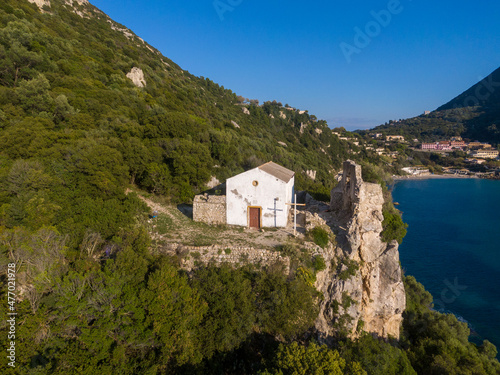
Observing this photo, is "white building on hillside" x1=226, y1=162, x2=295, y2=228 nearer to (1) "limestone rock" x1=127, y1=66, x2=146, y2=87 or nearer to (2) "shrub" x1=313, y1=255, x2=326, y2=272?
(2) "shrub" x1=313, y1=255, x2=326, y2=272

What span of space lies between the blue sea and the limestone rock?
139 feet

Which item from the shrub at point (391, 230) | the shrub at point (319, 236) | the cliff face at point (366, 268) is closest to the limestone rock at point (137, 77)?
the cliff face at point (366, 268)

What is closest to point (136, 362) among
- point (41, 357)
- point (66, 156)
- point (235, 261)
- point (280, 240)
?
point (41, 357)

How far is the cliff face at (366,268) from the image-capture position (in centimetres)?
1304

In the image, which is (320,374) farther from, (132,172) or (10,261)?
(132,172)

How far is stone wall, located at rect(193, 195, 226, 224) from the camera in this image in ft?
51.7

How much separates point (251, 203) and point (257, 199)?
1.44 ft

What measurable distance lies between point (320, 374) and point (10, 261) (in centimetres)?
1110

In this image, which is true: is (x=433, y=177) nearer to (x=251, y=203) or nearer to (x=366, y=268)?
(x=366, y=268)

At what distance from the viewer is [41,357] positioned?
7.72 meters

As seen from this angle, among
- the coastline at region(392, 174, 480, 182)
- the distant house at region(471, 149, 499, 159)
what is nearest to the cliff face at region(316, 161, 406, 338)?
the coastline at region(392, 174, 480, 182)

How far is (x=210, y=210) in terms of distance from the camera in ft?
51.9

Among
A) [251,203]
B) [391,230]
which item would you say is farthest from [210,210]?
[391,230]

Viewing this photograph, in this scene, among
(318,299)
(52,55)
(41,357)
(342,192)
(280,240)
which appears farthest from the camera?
(52,55)
